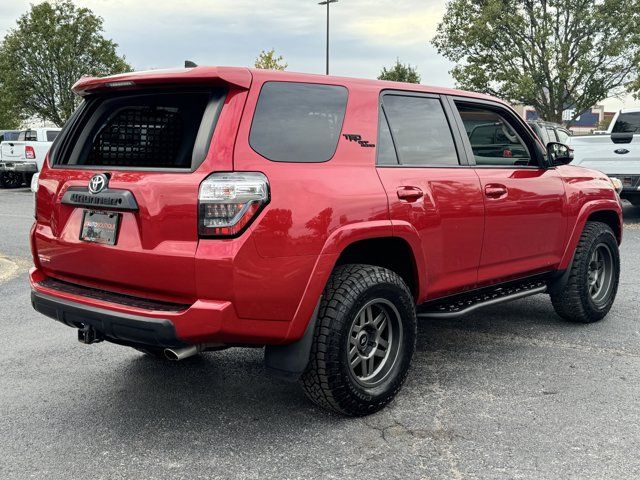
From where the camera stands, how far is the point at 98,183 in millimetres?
3211

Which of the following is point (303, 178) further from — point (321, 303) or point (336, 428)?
point (336, 428)

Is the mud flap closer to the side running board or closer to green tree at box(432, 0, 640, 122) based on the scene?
the side running board

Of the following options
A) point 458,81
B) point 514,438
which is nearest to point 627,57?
point 458,81

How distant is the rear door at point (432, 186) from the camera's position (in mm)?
3629

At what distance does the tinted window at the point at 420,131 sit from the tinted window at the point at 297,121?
1.40 feet

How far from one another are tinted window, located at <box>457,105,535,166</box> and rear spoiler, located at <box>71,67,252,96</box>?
177 centimetres

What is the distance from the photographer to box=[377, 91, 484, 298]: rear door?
363 centimetres

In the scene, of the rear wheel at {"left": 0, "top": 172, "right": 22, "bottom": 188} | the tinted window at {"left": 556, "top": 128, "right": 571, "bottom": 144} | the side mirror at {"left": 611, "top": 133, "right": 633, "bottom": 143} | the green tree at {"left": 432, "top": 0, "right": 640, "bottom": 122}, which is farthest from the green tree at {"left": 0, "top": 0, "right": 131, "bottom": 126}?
the side mirror at {"left": 611, "top": 133, "right": 633, "bottom": 143}

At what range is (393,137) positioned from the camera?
3730mm

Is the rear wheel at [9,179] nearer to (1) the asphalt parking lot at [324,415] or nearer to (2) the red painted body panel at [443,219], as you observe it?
(1) the asphalt parking lot at [324,415]

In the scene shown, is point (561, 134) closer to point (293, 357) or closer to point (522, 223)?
point (522, 223)

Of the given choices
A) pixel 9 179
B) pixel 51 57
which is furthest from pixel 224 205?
pixel 51 57

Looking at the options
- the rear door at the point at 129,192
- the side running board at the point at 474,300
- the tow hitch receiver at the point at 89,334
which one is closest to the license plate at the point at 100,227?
the rear door at the point at 129,192

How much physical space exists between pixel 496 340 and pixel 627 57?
2574 cm
